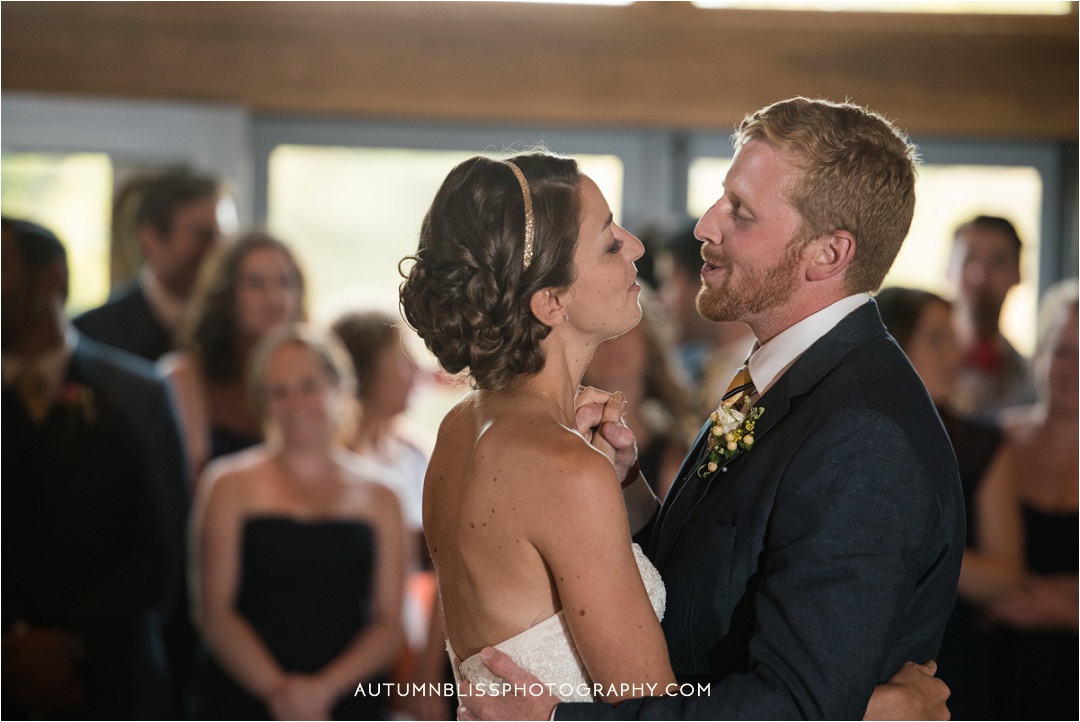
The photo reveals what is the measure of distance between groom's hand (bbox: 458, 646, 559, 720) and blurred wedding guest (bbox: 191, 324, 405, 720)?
6.83ft

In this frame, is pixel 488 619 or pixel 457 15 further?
pixel 457 15

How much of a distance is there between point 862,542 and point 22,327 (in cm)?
302

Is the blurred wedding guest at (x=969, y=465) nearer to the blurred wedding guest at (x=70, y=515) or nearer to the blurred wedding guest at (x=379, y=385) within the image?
the blurred wedding guest at (x=379, y=385)

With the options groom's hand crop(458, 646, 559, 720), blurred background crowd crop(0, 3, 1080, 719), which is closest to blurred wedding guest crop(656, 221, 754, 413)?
blurred background crowd crop(0, 3, 1080, 719)

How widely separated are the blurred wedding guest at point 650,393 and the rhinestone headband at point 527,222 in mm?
1986

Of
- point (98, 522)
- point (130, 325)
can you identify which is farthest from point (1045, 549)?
point (130, 325)

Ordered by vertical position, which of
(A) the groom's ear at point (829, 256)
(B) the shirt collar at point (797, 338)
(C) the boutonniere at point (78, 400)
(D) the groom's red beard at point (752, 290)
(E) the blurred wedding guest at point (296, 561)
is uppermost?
(A) the groom's ear at point (829, 256)

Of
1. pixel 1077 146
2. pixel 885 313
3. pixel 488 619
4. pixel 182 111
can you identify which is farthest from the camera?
pixel 1077 146

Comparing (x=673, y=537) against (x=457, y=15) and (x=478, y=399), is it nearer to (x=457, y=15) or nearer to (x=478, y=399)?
(x=478, y=399)

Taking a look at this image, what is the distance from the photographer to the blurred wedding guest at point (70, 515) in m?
3.78

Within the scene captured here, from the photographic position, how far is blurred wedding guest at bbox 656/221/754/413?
438cm

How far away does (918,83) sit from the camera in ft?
19.8

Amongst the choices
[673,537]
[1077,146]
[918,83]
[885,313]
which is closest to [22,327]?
[673,537]

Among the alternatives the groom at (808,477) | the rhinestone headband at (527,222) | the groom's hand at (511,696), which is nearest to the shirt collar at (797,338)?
the groom at (808,477)
